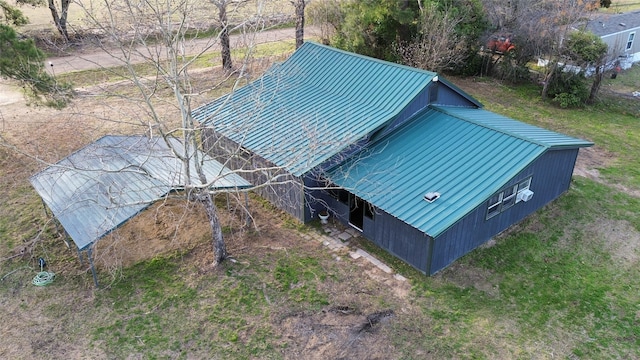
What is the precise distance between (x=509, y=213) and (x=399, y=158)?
415cm

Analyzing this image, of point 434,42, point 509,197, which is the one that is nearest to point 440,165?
point 509,197

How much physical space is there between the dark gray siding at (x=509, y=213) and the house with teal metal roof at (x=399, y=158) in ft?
0.16

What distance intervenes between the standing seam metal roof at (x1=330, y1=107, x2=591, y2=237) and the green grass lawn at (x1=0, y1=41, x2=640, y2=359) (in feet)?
6.53

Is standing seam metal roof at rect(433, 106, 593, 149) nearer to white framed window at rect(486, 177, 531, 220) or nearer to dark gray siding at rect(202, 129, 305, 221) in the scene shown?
white framed window at rect(486, 177, 531, 220)

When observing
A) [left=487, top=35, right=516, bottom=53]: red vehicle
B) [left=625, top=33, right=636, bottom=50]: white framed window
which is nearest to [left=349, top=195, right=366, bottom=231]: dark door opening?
[left=487, top=35, right=516, bottom=53]: red vehicle

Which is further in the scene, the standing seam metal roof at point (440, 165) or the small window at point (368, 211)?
the small window at point (368, 211)

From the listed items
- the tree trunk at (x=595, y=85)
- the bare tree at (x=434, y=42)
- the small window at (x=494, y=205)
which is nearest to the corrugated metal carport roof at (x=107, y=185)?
the small window at (x=494, y=205)

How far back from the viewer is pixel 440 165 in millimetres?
15688

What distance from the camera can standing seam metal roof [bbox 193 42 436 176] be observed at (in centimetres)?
1650

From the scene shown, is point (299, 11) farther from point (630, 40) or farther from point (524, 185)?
point (630, 40)

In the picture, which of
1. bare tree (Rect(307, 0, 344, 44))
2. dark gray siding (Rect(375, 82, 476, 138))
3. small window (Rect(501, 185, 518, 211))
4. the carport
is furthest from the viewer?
bare tree (Rect(307, 0, 344, 44))

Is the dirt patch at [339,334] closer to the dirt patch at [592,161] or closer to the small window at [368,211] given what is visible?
the small window at [368,211]

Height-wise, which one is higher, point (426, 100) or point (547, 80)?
point (426, 100)

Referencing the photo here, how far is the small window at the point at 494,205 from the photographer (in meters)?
15.2
